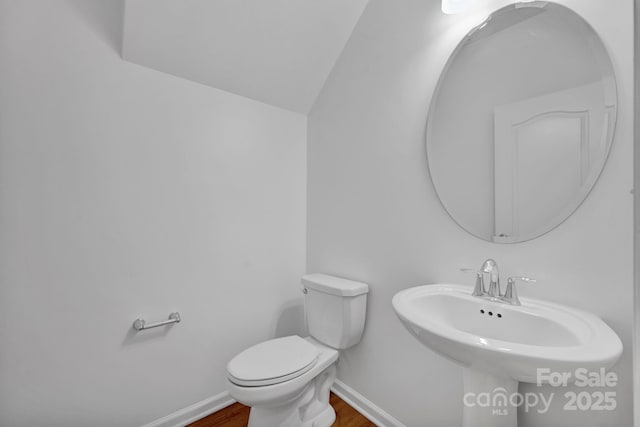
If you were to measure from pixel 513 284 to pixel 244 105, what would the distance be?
1628 millimetres

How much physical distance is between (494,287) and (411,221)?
1.52 ft

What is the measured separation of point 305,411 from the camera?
1404mm

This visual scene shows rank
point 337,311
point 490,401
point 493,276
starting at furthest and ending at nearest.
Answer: point 337,311
point 493,276
point 490,401

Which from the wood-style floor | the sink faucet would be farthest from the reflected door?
the wood-style floor

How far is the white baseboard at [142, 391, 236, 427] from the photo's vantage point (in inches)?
56.6

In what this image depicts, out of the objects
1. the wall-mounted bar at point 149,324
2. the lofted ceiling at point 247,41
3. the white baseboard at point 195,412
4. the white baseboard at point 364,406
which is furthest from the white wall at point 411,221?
the wall-mounted bar at point 149,324

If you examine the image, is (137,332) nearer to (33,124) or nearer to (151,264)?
(151,264)

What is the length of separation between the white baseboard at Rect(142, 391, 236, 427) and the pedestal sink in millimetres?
1286

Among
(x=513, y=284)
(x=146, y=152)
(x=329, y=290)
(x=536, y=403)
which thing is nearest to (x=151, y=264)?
(x=146, y=152)

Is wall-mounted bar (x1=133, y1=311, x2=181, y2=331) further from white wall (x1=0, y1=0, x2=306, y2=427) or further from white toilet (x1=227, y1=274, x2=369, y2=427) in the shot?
white toilet (x1=227, y1=274, x2=369, y2=427)

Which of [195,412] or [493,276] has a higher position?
[493,276]

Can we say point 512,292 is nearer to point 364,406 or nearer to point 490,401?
point 490,401

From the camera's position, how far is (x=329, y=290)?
5.03 ft

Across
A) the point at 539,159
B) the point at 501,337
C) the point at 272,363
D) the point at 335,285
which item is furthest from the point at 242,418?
the point at 539,159
